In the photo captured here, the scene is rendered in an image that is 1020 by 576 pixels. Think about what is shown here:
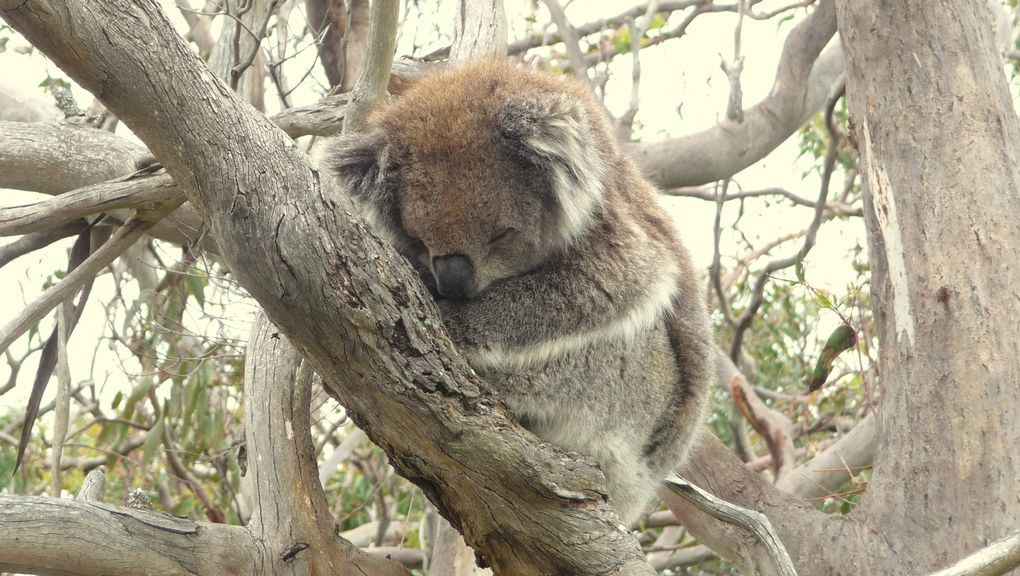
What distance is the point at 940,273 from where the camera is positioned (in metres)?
3.32

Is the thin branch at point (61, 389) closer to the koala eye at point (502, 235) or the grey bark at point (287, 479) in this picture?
the grey bark at point (287, 479)

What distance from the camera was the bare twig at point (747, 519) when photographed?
7.64 ft

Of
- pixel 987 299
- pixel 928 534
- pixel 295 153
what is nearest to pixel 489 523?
pixel 295 153

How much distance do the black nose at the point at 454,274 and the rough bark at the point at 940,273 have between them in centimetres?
181

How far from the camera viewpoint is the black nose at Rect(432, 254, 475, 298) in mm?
2486

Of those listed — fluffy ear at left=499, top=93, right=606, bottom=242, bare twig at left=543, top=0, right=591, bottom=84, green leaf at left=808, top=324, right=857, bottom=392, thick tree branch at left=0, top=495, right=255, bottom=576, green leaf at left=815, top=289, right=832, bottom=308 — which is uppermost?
bare twig at left=543, top=0, right=591, bottom=84

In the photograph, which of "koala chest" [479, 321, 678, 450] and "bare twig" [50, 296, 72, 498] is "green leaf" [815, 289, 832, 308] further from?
"bare twig" [50, 296, 72, 498]

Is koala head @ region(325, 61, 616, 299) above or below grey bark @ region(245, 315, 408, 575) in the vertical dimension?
above

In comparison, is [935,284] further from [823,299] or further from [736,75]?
[736,75]

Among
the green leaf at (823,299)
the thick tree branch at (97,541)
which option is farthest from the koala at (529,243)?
the green leaf at (823,299)

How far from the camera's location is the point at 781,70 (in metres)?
6.41

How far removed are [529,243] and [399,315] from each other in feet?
2.74

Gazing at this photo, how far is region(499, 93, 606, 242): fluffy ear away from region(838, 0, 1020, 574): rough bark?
1.49 metres

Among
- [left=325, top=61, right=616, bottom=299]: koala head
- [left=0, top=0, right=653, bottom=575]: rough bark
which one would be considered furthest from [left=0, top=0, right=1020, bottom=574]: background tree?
[left=325, top=61, right=616, bottom=299]: koala head
